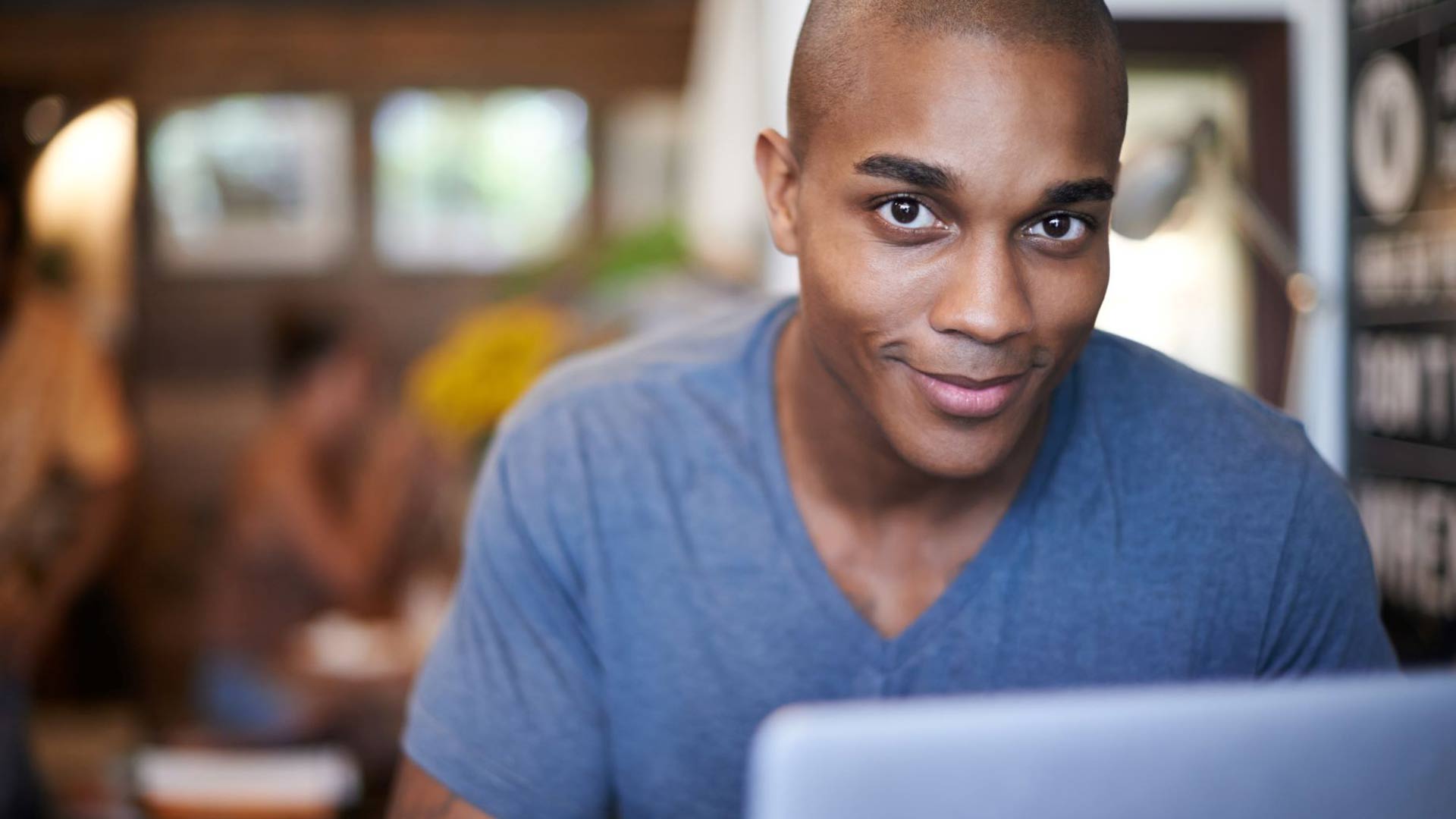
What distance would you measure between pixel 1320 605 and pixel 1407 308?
1149 millimetres

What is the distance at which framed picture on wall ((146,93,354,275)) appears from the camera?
5.68 metres

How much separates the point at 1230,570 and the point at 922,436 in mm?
278

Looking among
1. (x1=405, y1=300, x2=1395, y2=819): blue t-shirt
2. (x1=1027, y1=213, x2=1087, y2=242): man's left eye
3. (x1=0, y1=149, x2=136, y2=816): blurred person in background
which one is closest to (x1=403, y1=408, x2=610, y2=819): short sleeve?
(x1=405, y1=300, x2=1395, y2=819): blue t-shirt

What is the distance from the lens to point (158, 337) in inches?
224

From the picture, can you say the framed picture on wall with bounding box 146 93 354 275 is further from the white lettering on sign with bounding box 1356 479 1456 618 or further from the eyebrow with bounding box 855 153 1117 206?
the eyebrow with bounding box 855 153 1117 206

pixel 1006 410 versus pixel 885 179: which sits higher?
pixel 885 179

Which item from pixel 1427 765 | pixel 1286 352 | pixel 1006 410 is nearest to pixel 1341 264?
pixel 1286 352

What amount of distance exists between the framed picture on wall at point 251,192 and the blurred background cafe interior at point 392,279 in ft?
0.05

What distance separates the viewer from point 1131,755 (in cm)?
52

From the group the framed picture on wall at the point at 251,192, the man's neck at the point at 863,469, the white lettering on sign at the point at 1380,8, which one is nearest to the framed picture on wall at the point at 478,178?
the framed picture on wall at the point at 251,192

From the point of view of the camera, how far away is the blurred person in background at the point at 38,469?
247 cm

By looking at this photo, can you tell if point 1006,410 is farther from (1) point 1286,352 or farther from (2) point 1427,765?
(1) point 1286,352

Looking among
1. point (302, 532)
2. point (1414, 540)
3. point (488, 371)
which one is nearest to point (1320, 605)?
point (1414, 540)

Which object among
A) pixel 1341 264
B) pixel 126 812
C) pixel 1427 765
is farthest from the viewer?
pixel 126 812
